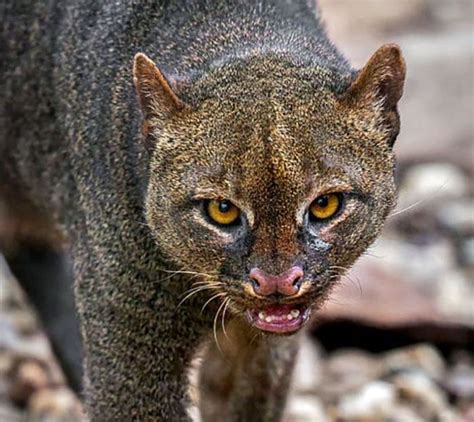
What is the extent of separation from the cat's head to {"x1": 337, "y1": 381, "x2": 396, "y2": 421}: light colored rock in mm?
2416

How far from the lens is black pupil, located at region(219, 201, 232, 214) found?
587 centimetres

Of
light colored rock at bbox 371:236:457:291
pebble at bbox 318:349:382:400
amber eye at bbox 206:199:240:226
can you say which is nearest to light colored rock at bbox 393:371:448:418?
pebble at bbox 318:349:382:400

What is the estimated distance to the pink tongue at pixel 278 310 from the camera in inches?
231

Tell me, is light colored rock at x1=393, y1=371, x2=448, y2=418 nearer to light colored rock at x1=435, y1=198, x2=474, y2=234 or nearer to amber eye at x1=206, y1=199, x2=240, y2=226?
light colored rock at x1=435, y1=198, x2=474, y2=234

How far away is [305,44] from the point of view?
6.48m

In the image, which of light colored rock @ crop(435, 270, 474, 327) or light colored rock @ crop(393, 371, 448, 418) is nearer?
light colored rock @ crop(393, 371, 448, 418)

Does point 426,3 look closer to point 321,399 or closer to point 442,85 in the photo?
point 442,85

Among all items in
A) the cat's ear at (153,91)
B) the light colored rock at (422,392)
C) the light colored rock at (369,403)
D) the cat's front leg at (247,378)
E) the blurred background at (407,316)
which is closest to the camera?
the cat's ear at (153,91)

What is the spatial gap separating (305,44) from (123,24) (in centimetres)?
89

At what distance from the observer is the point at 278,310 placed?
590 centimetres

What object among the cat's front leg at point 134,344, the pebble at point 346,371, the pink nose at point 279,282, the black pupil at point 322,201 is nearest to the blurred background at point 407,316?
the pebble at point 346,371

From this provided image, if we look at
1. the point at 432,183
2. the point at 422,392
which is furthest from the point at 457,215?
the point at 422,392

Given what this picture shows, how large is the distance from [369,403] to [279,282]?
3.05 meters

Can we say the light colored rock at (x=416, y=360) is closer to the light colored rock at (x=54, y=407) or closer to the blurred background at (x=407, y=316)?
the blurred background at (x=407, y=316)
